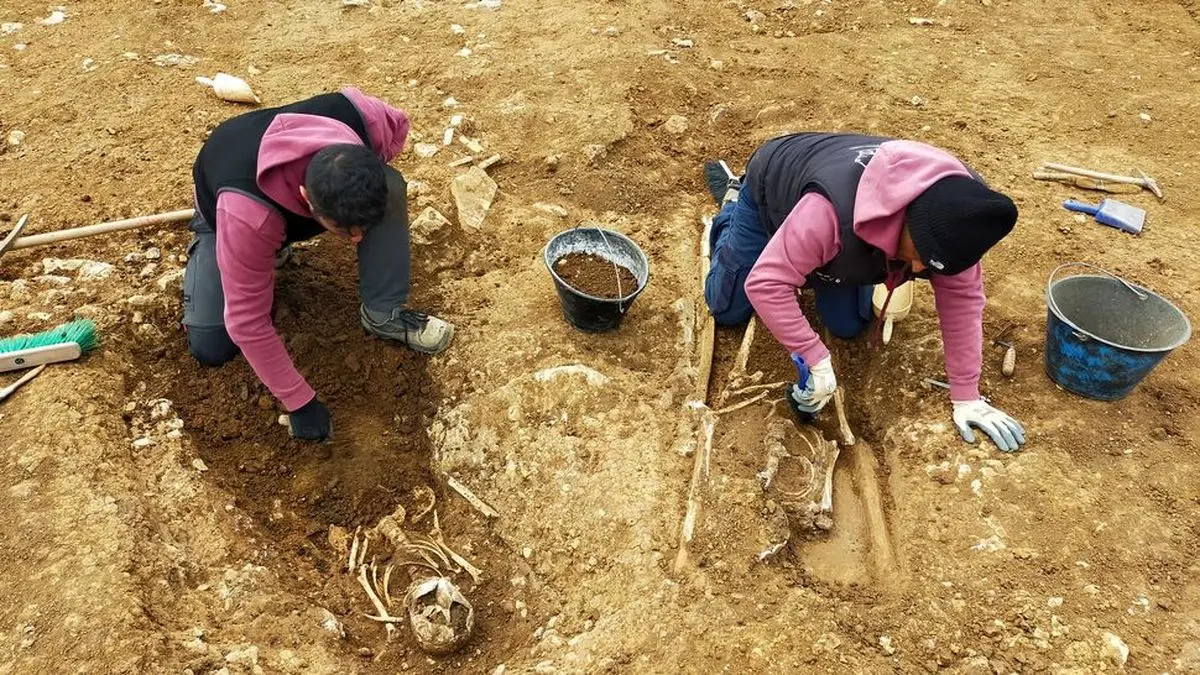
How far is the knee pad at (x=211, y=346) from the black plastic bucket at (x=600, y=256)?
1.45 m

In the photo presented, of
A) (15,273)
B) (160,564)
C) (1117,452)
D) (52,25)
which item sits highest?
(52,25)

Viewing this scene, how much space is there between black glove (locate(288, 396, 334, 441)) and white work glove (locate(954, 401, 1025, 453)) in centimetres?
262

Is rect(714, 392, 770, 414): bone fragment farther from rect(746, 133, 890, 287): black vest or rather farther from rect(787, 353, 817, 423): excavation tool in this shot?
rect(746, 133, 890, 287): black vest

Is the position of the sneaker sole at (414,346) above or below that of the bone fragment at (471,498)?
above

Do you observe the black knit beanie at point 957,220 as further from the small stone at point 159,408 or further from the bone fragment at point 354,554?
the small stone at point 159,408

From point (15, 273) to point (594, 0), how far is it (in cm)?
427

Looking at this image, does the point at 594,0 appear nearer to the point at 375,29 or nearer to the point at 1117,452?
the point at 375,29

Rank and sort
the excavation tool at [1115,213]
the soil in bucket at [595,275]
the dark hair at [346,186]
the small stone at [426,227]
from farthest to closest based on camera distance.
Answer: the excavation tool at [1115,213]
the small stone at [426,227]
the soil in bucket at [595,275]
the dark hair at [346,186]

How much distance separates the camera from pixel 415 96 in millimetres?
5180

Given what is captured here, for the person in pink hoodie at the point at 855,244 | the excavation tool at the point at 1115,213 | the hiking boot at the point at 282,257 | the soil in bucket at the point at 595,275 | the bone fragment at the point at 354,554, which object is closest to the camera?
the person in pink hoodie at the point at 855,244

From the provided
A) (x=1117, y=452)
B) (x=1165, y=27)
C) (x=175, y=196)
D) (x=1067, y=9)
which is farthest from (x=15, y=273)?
(x=1165, y=27)

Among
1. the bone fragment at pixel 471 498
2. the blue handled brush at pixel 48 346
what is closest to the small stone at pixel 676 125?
the bone fragment at pixel 471 498

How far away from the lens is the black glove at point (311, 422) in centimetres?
328

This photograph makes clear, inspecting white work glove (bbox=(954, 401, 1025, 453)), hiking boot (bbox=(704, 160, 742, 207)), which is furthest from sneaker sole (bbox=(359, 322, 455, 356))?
white work glove (bbox=(954, 401, 1025, 453))
